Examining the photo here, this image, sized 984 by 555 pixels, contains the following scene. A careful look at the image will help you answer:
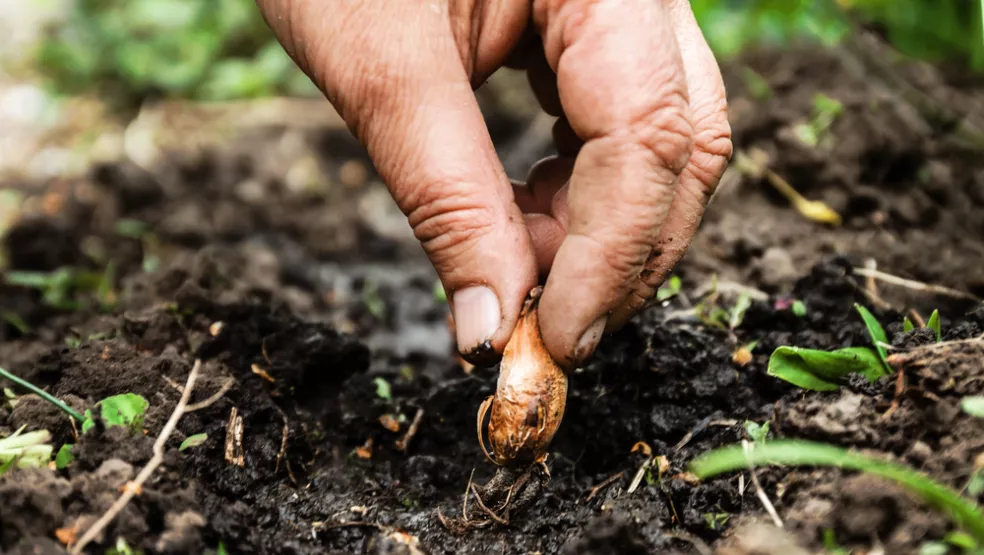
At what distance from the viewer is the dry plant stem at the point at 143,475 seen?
4.91ft

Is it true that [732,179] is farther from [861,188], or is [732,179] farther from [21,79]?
[21,79]

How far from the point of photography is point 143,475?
161 centimetres

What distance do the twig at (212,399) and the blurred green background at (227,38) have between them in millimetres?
3558

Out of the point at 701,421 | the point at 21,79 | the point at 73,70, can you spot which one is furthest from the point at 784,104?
the point at 21,79

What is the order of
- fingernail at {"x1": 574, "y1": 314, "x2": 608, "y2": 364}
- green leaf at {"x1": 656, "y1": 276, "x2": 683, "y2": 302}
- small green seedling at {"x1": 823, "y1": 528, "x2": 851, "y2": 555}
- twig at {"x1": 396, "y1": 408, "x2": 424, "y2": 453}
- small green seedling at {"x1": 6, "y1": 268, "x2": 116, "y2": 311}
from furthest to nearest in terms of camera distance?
small green seedling at {"x1": 6, "y1": 268, "x2": 116, "y2": 311}, green leaf at {"x1": 656, "y1": 276, "x2": 683, "y2": 302}, twig at {"x1": 396, "y1": 408, "x2": 424, "y2": 453}, fingernail at {"x1": 574, "y1": 314, "x2": 608, "y2": 364}, small green seedling at {"x1": 823, "y1": 528, "x2": 851, "y2": 555}

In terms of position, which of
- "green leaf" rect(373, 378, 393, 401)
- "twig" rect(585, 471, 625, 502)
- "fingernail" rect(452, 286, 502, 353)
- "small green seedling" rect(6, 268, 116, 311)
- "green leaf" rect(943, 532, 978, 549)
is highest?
"fingernail" rect(452, 286, 502, 353)

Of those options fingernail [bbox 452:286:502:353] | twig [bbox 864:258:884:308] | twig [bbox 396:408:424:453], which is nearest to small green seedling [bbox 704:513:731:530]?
fingernail [bbox 452:286:502:353]

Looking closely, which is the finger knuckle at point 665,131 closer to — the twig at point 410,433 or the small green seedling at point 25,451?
the twig at point 410,433

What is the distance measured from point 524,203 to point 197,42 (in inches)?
166

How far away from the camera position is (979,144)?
3.19 metres

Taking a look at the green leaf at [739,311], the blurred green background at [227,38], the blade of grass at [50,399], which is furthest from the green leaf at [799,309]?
the blurred green background at [227,38]

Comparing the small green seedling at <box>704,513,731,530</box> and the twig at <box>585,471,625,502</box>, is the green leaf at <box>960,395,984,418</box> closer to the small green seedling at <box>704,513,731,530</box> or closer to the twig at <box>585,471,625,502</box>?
the small green seedling at <box>704,513,731,530</box>

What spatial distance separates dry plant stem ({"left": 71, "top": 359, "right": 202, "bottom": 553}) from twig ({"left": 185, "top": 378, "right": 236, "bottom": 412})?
21 millimetres

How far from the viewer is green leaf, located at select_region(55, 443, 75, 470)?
66.9 inches
